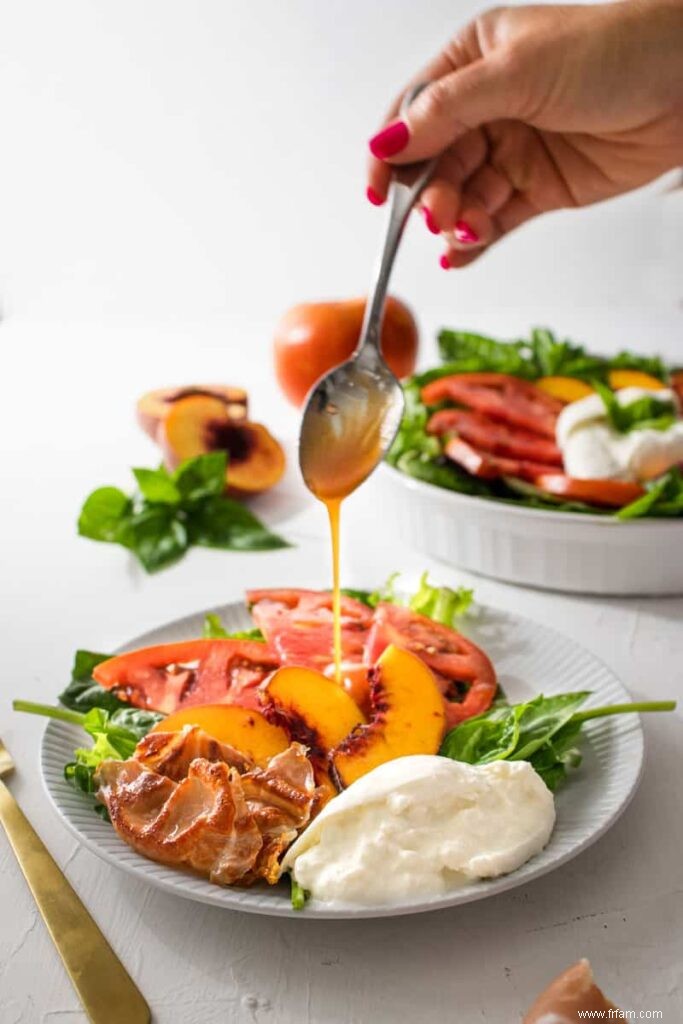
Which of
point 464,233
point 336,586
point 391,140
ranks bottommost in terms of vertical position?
point 336,586

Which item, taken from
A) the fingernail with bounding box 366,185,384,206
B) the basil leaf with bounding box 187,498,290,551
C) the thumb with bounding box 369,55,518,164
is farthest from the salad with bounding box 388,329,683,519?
the thumb with bounding box 369,55,518,164

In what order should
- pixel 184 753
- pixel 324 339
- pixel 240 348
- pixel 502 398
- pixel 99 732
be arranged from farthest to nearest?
1. pixel 240 348
2. pixel 324 339
3. pixel 502 398
4. pixel 99 732
5. pixel 184 753

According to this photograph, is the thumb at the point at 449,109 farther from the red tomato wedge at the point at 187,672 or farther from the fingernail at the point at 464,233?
the red tomato wedge at the point at 187,672

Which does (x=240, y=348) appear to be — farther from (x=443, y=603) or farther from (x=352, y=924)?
(x=352, y=924)

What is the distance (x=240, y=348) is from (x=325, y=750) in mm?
2156

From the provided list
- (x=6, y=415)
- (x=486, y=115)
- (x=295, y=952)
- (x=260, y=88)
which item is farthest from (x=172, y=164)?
(x=295, y=952)

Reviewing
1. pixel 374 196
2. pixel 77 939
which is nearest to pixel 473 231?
pixel 374 196

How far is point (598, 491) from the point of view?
197cm

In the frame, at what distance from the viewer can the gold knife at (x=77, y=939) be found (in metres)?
1.09

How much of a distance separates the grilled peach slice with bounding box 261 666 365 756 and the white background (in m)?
0.22

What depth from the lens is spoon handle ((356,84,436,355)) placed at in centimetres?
184

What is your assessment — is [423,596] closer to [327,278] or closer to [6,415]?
[6,415]

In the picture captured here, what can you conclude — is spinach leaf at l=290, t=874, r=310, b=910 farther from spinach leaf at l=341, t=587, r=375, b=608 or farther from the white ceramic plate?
spinach leaf at l=341, t=587, r=375, b=608

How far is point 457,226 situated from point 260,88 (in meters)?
2.73
